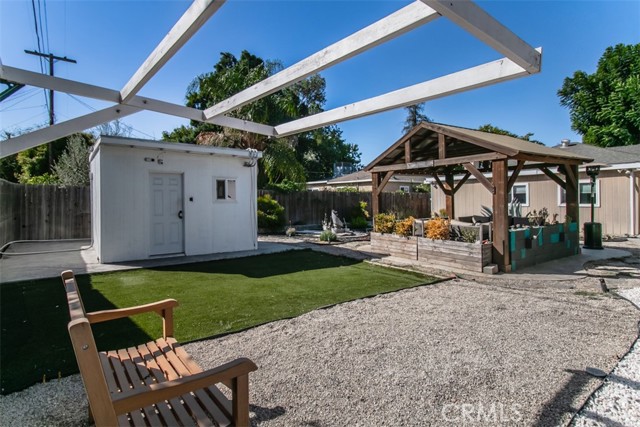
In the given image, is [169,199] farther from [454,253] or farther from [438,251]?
[454,253]

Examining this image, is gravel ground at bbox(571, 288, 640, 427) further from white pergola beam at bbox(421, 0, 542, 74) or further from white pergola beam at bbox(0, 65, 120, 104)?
white pergola beam at bbox(0, 65, 120, 104)

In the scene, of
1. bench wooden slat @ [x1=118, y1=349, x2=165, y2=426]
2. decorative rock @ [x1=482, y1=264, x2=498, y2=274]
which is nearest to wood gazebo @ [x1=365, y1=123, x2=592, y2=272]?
decorative rock @ [x1=482, y1=264, x2=498, y2=274]

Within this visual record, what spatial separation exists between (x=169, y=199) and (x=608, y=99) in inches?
1353

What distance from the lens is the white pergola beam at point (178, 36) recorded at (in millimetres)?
2723

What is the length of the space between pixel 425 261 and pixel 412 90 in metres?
4.93

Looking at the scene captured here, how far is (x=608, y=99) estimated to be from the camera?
27547 mm

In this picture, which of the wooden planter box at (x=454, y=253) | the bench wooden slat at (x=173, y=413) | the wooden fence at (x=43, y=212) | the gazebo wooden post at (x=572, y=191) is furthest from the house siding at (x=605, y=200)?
the bench wooden slat at (x=173, y=413)

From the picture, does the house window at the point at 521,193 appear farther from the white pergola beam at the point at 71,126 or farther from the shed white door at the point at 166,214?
the white pergola beam at the point at 71,126

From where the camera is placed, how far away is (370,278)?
6516mm

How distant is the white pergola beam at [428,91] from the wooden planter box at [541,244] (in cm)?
455

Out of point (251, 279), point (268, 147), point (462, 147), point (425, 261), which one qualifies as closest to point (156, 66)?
point (251, 279)

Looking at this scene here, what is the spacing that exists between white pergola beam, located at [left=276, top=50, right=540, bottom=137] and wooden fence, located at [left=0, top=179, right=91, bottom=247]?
10592 mm

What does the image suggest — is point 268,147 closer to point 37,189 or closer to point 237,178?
point 237,178

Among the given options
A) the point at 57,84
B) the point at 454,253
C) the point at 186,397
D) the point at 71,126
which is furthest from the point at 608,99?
the point at 186,397
